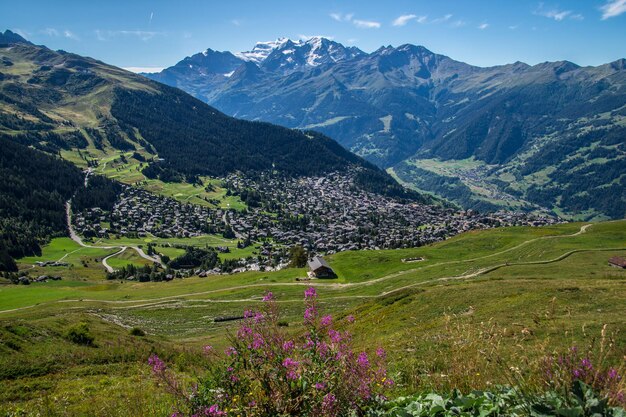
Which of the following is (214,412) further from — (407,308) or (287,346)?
(407,308)

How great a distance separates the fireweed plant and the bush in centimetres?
2660

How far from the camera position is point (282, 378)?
676cm

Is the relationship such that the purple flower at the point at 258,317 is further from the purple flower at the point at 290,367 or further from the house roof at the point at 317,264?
the house roof at the point at 317,264

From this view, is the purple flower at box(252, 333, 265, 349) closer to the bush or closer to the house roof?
the bush

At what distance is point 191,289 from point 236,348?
83.7 m

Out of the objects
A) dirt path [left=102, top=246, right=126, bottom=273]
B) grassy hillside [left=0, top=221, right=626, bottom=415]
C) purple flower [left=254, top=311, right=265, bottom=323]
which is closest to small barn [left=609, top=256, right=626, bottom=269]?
grassy hillside [left=0, top=221, right=626, bottom=415]

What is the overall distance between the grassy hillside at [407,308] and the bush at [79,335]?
2.59 feet

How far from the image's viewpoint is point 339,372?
6871mm

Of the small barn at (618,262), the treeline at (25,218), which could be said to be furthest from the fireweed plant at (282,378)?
the treeline at (25,218)

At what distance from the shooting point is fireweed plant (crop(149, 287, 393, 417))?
6555 millimetres

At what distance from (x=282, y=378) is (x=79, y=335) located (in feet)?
95.0

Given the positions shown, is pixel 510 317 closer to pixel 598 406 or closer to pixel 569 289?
pixel 569 289

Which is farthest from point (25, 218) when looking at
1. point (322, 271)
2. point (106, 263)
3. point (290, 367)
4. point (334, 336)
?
point (290, 367)

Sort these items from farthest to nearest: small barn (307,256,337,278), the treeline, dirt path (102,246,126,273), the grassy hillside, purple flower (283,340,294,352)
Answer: the treeline, dirt path (102,246,126,273), small barn (307,256,337,278), the grassy hillside, purple flower (283,340,294,352)
